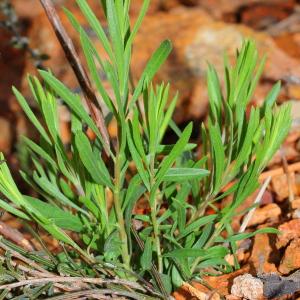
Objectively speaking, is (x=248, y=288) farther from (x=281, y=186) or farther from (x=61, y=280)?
(x=281, y=186)

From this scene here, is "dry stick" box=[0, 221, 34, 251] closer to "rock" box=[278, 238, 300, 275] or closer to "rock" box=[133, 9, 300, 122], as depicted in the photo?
"rock" box=[278, 238, 300, 275]

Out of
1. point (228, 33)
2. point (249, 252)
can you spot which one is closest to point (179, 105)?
point (228, 33)

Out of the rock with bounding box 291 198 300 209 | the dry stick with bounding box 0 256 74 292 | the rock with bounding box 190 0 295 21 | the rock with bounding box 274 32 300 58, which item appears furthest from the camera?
the rock with bounding box 190 0 295 21

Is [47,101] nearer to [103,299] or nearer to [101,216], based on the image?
[101,216]

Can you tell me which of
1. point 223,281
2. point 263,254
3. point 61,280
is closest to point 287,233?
point 263,254

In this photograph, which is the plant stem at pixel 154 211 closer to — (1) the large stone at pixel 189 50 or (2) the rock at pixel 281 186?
(2) the rock at pixel 281 186

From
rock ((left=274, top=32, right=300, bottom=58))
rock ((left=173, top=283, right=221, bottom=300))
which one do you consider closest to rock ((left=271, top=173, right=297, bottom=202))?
rock ((left=173, top=283, right=221, bottom=300))

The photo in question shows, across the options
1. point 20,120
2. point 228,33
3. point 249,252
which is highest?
point 228,33
